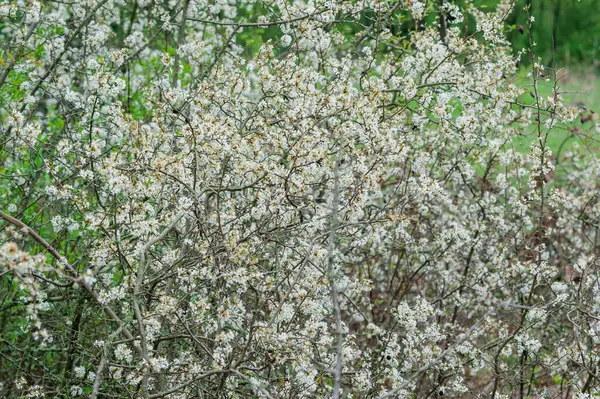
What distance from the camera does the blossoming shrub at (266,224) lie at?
3.90 metres

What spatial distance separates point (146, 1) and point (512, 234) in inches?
144

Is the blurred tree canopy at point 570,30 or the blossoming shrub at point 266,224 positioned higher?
the blurred tree canopy at point 570,30

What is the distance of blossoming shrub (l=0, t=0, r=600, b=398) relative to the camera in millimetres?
3904

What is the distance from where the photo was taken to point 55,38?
5.62 meters

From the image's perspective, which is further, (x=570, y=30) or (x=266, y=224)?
(x=570, y=30)

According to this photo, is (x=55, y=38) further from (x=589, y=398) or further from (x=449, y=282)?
(x=589, y=398)

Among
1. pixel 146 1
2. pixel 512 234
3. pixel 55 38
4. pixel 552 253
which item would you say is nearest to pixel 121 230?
pixel 55 38

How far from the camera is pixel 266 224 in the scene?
4238 millimetres

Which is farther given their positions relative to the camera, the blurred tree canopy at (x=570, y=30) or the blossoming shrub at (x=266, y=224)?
the blurred tree canopy at (x=570, y=30)

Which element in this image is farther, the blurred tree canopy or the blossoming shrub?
the blurred tree canopy

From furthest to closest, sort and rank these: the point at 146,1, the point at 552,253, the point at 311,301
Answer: the point at 552,253
the point at 146,1
the point at 311,301

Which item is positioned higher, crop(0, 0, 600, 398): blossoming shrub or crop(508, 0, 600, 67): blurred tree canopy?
crop(508, 0, 600, 67): blurred tree canopy

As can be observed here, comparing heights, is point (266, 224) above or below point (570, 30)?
below

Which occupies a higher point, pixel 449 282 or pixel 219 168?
pixel 449 282
